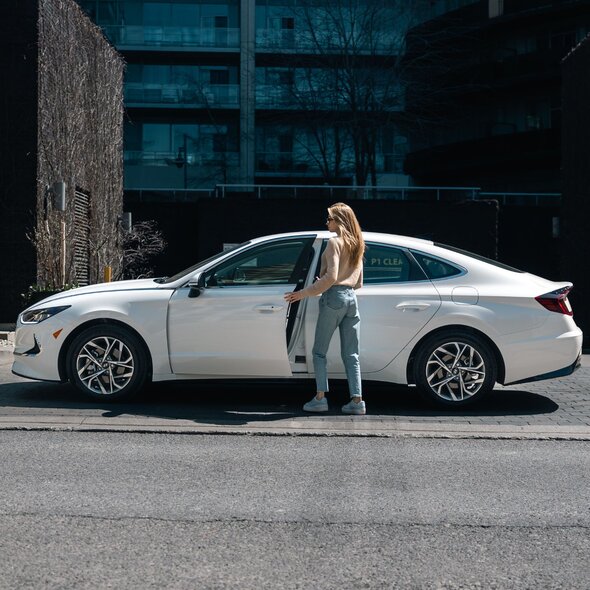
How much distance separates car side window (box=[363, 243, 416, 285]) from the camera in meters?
9.17

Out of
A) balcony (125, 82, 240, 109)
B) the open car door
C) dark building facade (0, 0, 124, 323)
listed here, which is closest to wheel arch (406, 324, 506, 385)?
the open car door

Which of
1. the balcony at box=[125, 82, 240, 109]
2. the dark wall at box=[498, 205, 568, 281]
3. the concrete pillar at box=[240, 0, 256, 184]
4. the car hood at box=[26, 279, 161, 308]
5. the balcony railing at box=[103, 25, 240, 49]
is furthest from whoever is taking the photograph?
the balcony at box=[125, 82, 240, 109]

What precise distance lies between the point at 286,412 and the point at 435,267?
6.06ft

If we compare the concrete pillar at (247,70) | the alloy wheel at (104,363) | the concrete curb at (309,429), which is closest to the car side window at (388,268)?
the concrete curb at (309,429)

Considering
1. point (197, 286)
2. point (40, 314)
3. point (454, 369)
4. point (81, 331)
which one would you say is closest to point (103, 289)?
point (81, 331)

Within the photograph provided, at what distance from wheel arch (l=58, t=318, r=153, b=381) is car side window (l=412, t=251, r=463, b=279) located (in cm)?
251

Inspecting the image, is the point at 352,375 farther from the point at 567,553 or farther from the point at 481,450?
the point at 567,553

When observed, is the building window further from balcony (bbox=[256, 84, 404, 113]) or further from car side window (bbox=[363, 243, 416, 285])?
car side window (bbox=[363, 243, 416, 285])

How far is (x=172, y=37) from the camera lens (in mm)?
51188

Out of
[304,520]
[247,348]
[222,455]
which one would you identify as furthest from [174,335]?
[304,520]

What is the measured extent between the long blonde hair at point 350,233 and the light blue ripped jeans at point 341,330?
0.28 metres

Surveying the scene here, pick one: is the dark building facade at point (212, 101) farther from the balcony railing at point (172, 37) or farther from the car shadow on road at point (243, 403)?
the car shadow on road at point (243, 403)

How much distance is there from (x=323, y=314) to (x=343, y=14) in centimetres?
3476

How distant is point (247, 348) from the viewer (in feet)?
29.3
